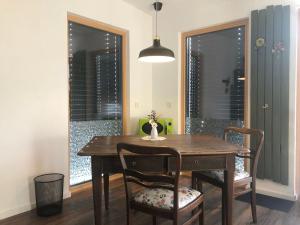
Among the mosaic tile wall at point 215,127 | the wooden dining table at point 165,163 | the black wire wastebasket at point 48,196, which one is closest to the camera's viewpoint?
the wooden dining table at point 165,163

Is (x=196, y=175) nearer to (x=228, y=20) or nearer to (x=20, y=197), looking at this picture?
(x=20, y=197)

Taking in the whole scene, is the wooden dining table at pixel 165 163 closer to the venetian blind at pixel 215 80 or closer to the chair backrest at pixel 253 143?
the chair backrest at pixel 253 143

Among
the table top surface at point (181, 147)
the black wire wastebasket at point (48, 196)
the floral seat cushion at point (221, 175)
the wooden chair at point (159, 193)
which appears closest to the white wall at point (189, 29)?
the floral seat cushion at point (221, 175)

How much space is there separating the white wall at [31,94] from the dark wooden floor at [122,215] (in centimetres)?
25

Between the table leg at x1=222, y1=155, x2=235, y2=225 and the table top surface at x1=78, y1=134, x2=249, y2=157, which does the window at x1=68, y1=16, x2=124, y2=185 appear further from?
the table leg at x1=222, y1=155, x2=235, y2=225

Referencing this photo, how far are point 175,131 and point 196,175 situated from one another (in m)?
1.53

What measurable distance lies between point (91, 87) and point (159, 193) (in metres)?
2.09

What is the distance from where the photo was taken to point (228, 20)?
3.48 meters

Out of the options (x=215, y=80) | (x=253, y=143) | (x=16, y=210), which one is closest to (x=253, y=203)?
(x=253, y=143)

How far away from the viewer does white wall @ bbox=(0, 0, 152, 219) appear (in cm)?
255

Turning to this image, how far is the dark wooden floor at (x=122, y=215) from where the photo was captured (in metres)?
2.47

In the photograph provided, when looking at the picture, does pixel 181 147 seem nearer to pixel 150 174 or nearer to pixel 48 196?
pixel 150 174

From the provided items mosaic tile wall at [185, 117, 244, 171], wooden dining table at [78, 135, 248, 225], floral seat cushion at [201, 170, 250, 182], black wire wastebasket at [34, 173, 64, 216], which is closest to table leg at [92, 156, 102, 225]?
wooden dining table at [78, 135, 248, 225]

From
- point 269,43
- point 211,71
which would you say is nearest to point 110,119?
point 211,71
